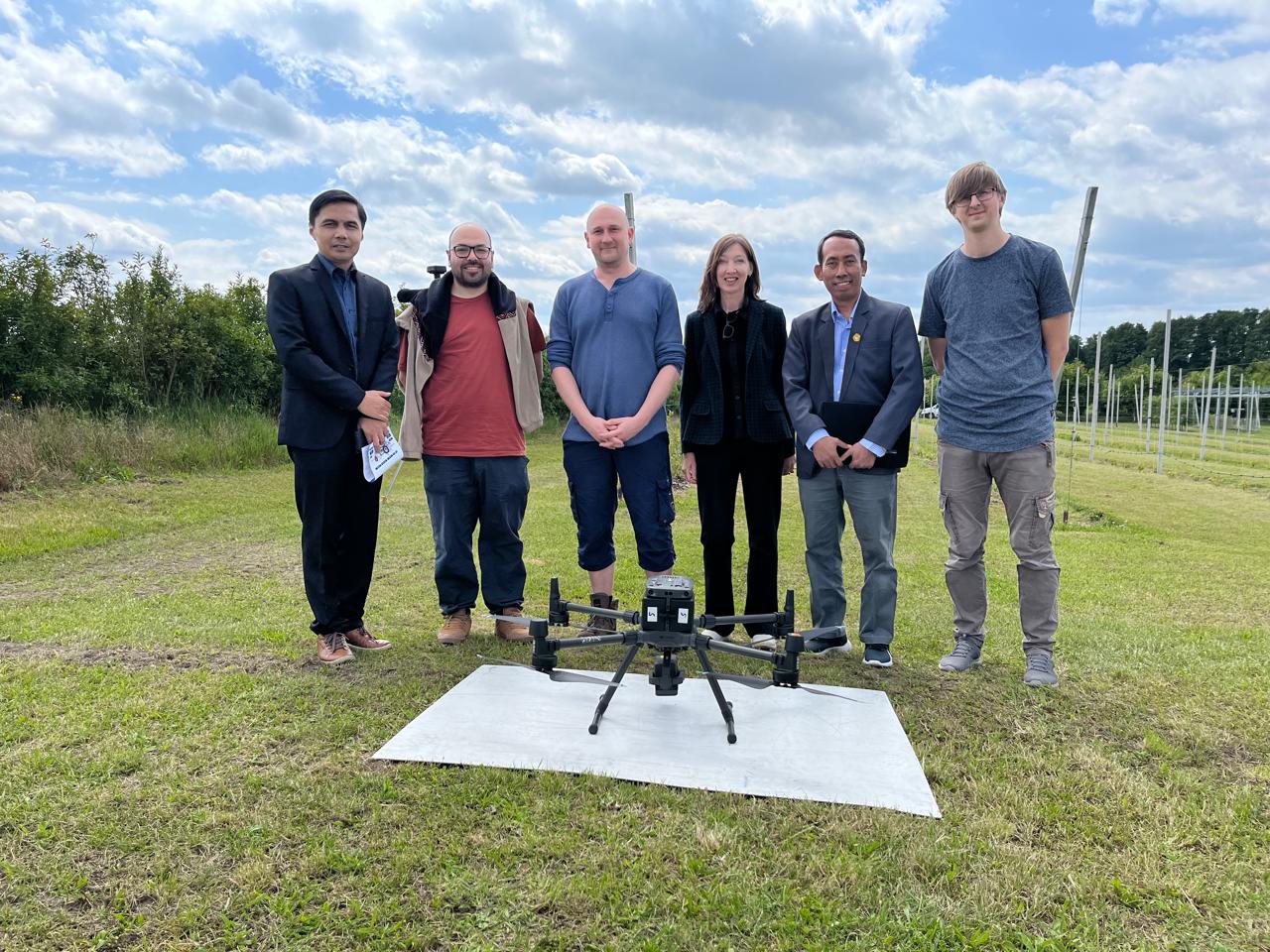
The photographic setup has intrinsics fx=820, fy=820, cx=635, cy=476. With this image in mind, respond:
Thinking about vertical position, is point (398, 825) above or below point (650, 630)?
below

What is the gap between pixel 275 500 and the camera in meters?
11.0

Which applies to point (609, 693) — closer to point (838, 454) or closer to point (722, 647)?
point (722, 647)

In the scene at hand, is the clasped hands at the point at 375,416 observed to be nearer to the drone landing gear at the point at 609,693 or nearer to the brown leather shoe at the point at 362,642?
the brown leather shoe at the point at 362,642

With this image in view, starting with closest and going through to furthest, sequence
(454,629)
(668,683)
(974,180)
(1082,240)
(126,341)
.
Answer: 1. (668,683)
2. (974,180)
3. (454,629)
4. (1082,240)
5. (126,341)

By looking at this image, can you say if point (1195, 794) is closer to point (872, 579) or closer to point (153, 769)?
point (872, 579)

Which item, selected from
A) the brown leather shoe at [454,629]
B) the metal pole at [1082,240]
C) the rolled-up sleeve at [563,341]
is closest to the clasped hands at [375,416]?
the rolled-up sleeve at [563,341]

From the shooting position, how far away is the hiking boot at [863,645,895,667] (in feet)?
13.6

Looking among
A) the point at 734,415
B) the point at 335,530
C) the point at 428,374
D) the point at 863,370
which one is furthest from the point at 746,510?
the point at 335,530

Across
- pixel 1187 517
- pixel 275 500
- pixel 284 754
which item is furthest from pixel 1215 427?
pixel 284 754

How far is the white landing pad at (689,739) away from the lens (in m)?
2.80

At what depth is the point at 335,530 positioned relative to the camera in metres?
4.14

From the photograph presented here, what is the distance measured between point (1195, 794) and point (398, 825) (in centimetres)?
264

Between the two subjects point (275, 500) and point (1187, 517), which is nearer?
point (275, 500)

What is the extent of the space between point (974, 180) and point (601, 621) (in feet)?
9.51
